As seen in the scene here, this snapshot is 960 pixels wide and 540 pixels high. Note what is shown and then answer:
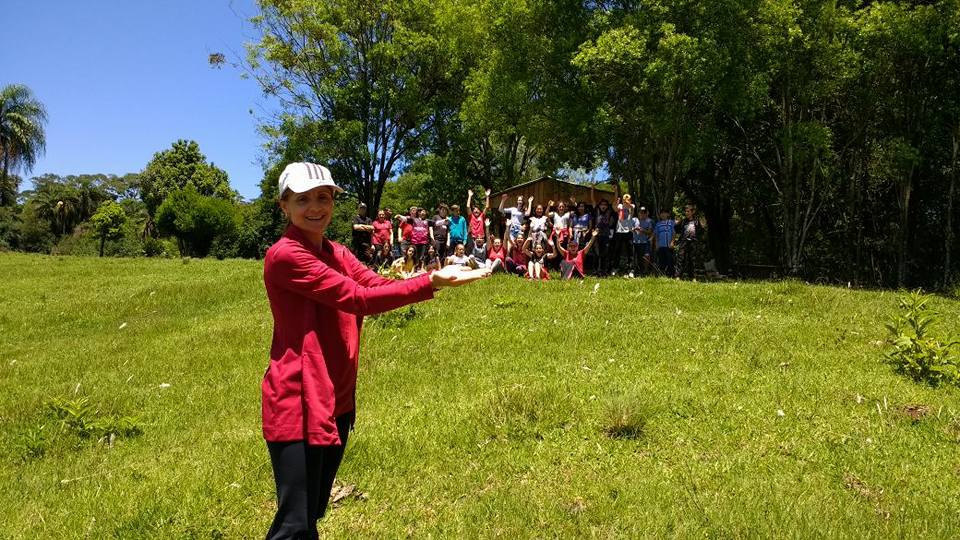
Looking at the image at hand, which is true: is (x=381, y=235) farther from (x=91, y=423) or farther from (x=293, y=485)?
(x=293, y=485)

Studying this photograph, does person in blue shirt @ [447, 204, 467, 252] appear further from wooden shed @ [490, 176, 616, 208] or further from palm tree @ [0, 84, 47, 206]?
palm tree @ [0, 84, 47, 206]

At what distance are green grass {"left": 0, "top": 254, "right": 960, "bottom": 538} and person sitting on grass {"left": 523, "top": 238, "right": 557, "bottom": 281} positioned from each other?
185 inches

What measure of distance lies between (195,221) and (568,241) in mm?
37250

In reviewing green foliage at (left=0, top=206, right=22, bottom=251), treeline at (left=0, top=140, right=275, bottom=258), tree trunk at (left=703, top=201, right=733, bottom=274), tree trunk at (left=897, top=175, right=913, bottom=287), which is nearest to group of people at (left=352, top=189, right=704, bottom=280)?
tree trunk at (left=897, top=175, right=913, bottom=287)

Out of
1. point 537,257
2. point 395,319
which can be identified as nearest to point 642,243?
point 537,257

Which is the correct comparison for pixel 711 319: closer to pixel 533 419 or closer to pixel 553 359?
pixel 553 359

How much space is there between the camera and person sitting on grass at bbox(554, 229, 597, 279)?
1524 cm

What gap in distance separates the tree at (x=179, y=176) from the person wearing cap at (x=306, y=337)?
2396 inches

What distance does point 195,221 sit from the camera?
45.9 m

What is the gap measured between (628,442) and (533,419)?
0.91 metres

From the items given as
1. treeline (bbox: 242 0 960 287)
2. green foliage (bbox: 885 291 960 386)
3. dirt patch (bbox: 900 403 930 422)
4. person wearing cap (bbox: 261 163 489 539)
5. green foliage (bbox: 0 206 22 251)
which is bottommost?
dirt patch (bbox: 900 403 930 422)

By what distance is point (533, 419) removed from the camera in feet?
19.3

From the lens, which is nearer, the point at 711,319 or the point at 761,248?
the point at 711,319

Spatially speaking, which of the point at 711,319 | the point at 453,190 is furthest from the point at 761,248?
the point at 711,319
